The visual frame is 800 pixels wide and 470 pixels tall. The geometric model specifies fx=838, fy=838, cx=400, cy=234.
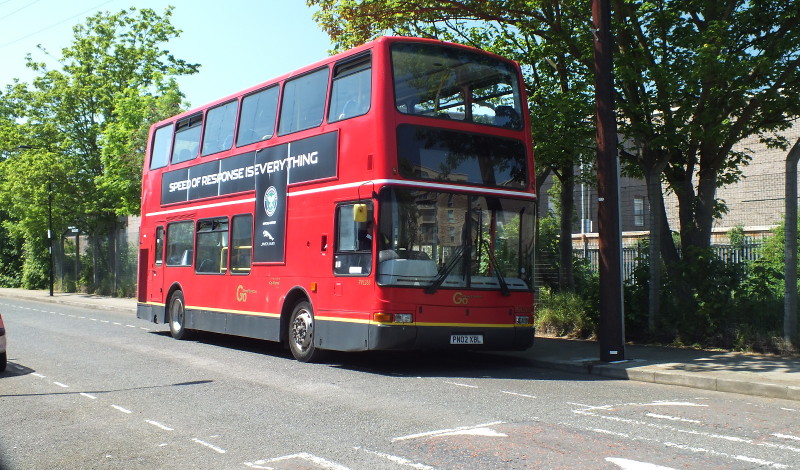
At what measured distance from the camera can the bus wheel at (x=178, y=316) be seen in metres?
17.7

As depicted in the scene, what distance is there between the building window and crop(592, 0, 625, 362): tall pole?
19.0m

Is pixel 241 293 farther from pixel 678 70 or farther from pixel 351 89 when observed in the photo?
pixel 678 70

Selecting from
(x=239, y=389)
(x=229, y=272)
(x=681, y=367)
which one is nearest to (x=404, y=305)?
(x=239, y=389)

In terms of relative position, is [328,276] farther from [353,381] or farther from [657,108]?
[657,108]

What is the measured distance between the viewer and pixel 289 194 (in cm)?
1382

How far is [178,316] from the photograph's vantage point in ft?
58.9

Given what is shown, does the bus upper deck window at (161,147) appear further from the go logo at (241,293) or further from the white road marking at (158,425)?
the white road marking at (158,425)

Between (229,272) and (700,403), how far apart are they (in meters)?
9.25

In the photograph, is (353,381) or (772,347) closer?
(353,381)

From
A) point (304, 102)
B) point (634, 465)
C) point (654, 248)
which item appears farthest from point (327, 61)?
point (634, 465)

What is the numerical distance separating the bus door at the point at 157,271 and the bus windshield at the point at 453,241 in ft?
28.9

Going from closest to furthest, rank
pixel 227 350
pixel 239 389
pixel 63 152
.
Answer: pixel 239 389 → pixel 227 350 → pixel 63 152

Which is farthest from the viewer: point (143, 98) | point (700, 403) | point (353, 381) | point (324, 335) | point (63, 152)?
point (63, 152)

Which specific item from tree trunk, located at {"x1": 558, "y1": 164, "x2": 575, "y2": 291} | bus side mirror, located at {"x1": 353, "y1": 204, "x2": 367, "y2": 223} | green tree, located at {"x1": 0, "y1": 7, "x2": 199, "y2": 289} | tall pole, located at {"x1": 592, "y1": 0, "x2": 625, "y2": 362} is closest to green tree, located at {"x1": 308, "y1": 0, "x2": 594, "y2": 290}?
tree trunk, located at {"x1": 558, "y1": 164, "x2": 575, "y2": 291}
